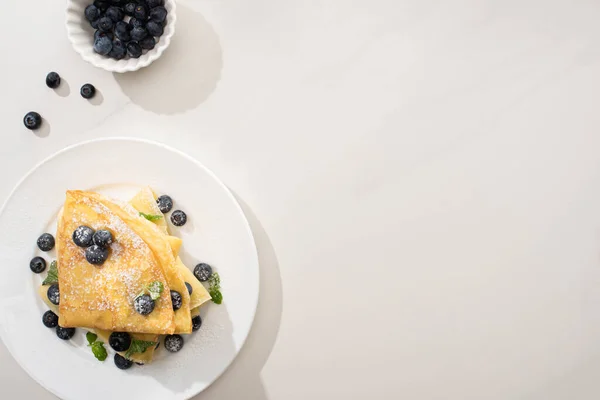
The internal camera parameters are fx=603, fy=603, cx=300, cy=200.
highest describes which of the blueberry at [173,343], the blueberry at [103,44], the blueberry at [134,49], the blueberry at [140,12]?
the blueberry at [140,12]

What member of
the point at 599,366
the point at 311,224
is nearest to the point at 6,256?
the point at 311,224

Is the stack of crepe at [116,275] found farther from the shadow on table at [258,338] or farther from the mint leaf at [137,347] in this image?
the shadow on table at [258,338]

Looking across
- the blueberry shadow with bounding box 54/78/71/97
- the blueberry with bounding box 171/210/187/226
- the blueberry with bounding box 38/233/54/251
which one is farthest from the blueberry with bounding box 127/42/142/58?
the blueberry with bounding box 38/233/54/251

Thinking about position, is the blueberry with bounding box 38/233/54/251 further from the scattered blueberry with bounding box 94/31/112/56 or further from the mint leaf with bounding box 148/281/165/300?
the scattered blueberry with bounding box 94/31/112/56

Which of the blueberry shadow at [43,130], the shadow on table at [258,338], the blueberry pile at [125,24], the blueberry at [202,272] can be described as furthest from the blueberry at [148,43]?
the blueberry at [202,272]

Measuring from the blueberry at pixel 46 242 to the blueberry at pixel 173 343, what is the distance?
42 centimetres

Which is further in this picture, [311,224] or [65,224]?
[311,224]

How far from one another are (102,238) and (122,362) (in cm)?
38

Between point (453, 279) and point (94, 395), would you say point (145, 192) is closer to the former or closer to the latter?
point (94, 395)

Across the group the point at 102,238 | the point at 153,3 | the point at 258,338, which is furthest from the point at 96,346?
the point at 153,3

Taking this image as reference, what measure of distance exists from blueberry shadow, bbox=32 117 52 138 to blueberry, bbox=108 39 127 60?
296mm

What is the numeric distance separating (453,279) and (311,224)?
1.53 ft

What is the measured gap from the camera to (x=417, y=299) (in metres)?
1.84

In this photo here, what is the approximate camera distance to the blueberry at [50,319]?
1689mm
